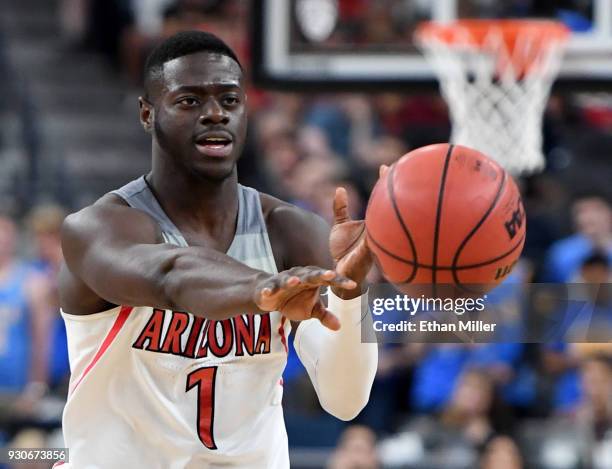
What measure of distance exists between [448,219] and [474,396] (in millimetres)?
4179

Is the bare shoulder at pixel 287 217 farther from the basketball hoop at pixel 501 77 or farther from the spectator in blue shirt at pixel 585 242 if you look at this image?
the spectator in blue shirt at pixel 585 242

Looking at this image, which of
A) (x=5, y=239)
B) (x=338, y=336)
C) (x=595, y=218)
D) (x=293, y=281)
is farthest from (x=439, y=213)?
(x=5, y=239)

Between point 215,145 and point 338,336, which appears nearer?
point 215,145

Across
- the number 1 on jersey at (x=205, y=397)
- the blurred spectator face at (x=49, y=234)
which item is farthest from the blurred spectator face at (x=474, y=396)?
the number 1 on jersey at (x=205, y=397)

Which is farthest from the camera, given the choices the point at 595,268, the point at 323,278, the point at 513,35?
the point at 595,268

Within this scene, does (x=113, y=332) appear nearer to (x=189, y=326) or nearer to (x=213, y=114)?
(x=189, y=326)

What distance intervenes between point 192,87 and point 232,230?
1.46 ft

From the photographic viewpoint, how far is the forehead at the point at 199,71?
3.49 meters

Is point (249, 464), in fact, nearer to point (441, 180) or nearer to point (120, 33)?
point (441, 180)

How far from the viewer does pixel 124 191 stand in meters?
3.62

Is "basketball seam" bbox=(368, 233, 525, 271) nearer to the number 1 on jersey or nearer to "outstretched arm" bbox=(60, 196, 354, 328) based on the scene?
"outstretched arm" bbox=(60, 196, 354, 328)

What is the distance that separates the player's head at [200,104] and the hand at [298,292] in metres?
0.73

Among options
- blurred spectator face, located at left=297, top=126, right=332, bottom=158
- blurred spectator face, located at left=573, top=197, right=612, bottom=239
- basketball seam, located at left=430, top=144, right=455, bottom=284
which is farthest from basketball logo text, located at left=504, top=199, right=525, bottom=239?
blurred spectator face, located at left=297, top=126, right=332, bottom=158

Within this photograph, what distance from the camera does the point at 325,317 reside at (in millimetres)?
2910
